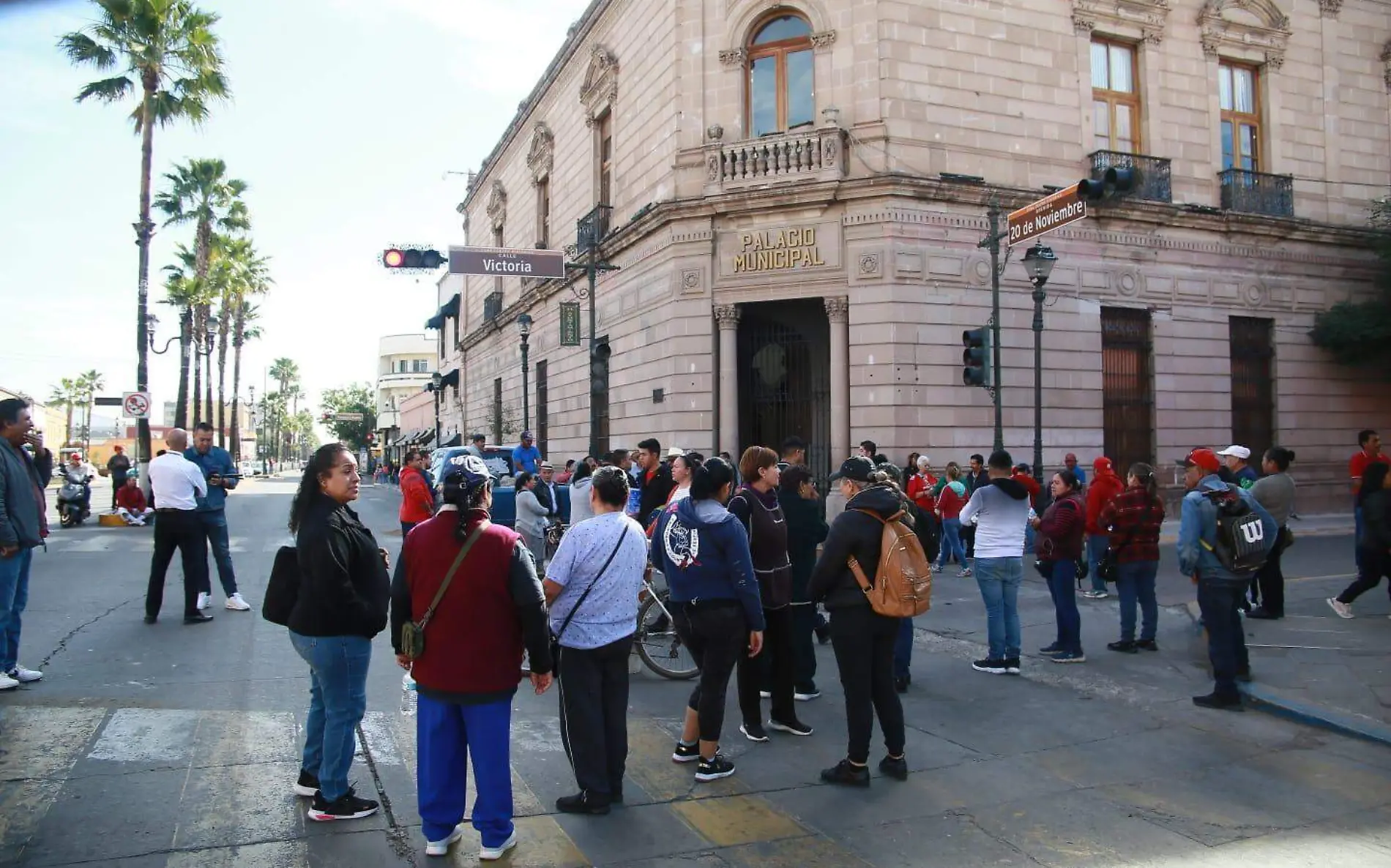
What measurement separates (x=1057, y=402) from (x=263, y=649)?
1519 cm

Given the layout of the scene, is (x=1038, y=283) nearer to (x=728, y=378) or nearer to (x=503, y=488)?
(x=728, y=378)

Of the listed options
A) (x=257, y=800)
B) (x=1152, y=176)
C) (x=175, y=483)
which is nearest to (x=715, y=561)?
(x=257, y=800)

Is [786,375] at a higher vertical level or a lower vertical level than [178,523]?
higher

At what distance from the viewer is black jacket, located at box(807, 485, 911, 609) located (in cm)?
539

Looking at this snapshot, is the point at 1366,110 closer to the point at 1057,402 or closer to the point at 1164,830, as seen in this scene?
the point at 1057,402

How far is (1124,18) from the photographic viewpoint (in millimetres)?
19625

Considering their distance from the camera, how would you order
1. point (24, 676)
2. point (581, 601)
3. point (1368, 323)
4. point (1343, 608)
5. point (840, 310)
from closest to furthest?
point (581, 601)
point (24, 676)
point (1343, 608)
point (840, 310)
point (1368, 323)

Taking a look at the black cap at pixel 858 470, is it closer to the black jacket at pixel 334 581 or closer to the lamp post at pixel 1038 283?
the black jacket at pixel 334 581

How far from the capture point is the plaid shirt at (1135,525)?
8477 millimetres

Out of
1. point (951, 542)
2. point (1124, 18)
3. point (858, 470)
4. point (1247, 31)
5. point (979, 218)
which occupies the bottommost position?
point (951, 542)

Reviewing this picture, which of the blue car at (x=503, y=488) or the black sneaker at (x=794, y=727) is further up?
the blue car at (x=503, y=488)

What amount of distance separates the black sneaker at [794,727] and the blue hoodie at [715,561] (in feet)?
3.82

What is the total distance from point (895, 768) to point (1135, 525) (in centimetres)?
432

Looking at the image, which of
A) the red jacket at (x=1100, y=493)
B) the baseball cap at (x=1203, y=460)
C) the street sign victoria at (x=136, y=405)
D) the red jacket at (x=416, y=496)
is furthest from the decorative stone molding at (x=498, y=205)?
the baseball cap at (x=1203, y=460)
